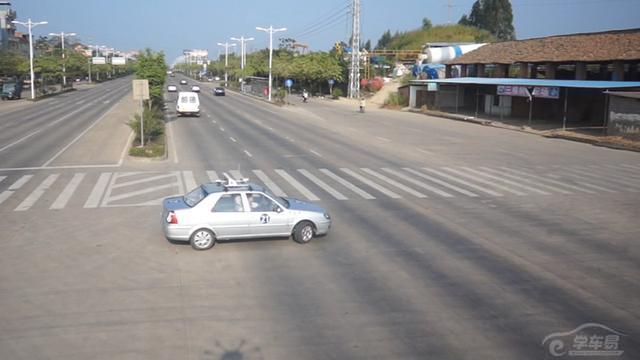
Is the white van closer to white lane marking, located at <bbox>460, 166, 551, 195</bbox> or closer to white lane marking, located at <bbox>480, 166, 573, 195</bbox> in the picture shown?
white lane marking, located at <bbox>460, 166, 551, 195</bbox>

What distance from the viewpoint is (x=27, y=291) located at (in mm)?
11219

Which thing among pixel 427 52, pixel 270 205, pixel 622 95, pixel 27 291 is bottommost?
pixel 27 291

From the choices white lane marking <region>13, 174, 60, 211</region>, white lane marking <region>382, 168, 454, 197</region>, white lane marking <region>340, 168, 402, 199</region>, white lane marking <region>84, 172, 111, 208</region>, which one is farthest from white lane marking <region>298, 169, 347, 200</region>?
white lane marking <region>13, 174, 60, 211</region>

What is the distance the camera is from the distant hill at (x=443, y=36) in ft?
474

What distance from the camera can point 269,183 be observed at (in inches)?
890

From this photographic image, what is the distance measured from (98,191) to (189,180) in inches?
132

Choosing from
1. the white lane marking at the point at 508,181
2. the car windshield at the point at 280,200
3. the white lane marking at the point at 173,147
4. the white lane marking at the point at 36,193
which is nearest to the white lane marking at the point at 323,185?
the car windshield at the point at 280,200

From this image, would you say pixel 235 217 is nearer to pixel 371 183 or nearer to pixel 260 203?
pixel 260 203

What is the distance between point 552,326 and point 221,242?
7.47 meters

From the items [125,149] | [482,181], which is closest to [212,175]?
[125,149]

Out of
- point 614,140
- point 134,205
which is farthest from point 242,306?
point 614,140

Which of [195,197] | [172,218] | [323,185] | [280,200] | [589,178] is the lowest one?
[323,185]

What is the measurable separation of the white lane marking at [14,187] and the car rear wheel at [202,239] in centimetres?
824

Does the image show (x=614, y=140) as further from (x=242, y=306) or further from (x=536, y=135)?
(x=242, y=306)
